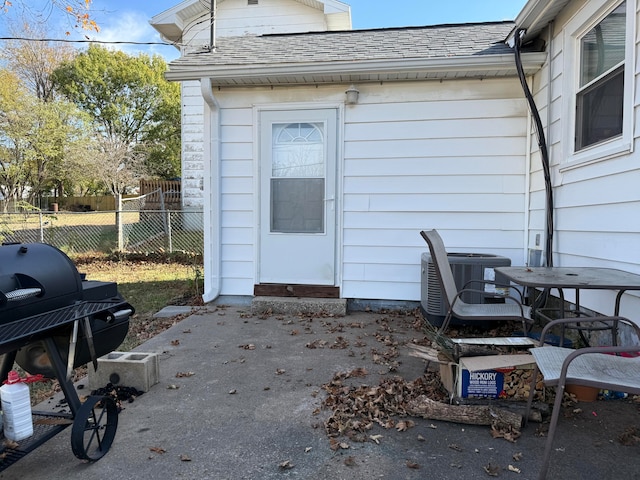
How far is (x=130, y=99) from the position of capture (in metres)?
25.8

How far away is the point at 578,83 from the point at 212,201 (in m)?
3.92

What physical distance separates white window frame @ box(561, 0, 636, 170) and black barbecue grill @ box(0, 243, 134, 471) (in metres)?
3.41

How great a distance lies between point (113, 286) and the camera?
2.23 m

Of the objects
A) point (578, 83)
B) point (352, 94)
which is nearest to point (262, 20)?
point (352, 94)

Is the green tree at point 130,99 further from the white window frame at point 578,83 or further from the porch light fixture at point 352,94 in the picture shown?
the white window frame at point 578,83

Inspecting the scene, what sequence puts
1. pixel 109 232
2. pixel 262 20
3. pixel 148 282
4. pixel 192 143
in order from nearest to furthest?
pixel 148 282 < pixel 109 232 < pixel 262 20 < pixel 192 143

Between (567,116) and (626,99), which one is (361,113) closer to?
(567,116)

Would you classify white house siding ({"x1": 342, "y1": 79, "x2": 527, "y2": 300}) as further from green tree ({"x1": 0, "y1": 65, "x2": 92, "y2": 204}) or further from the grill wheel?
green tree ({"x1": 0, "y1": 65, "x2": 92, "y2": 204})

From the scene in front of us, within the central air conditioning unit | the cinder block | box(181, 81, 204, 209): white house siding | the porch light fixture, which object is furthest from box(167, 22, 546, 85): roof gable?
box(181, 81, 204, 209): white house siding

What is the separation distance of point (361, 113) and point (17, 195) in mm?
21271

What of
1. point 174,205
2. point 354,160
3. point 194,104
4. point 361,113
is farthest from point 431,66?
point 174,205

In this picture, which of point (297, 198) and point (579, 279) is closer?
point (579, 279)

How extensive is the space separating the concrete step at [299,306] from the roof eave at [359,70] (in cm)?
253

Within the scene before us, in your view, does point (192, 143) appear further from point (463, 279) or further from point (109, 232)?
point (463, 279)
